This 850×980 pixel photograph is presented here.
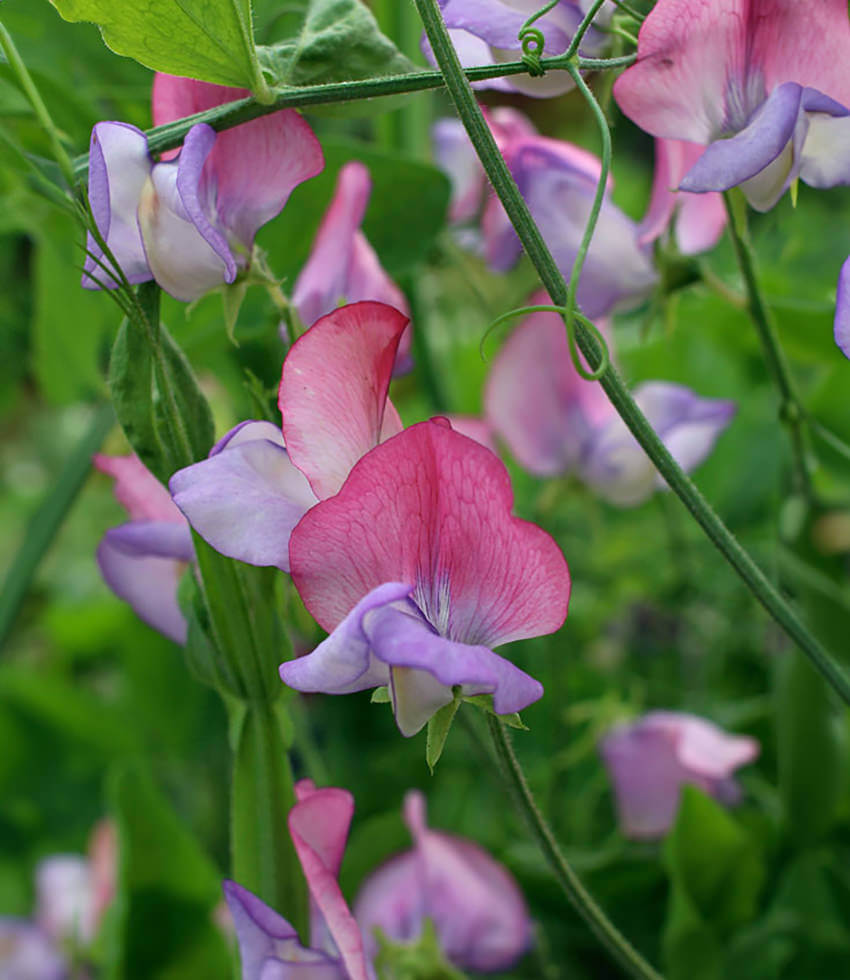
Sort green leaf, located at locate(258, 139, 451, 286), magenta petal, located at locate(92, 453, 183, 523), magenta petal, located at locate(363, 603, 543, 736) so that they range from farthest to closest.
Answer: green leaf, located at locate(258, 139, 451, 286), magenta petal, located at locate(92, 453, 183, 523), magenta petal, located at locate(363, 603, 543, 736)

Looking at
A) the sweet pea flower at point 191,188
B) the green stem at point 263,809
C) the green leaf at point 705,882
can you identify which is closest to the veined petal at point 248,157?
the sweet pea flower at point 191,188

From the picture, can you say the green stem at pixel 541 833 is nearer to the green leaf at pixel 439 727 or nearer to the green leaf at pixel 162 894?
the green leaf at pixel 439 727

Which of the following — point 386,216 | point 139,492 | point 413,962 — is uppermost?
point 386,216

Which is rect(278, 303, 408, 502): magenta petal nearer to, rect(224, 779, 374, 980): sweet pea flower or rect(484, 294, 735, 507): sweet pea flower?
rect(224, 779, 374, 980): sweet pea flower

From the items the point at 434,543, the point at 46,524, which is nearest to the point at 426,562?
the point at 434,543

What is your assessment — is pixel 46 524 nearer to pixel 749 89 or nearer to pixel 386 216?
pixel 386 216

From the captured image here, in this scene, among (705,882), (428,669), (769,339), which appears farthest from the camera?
(705,882)

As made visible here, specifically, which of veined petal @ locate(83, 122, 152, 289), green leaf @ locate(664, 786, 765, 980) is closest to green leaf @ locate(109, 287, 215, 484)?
veined petal @ locate(83, 122, 152, 289)
